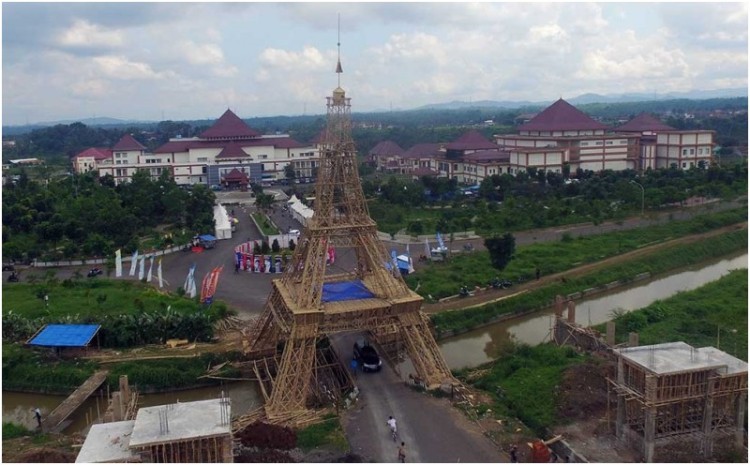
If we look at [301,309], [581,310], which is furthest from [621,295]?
[301,309]

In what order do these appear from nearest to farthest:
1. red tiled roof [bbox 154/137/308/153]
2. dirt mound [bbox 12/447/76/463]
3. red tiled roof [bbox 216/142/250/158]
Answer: dirt mound [bbox 12/447/76/463] → red tiled roof [bbox 216/142/250/158] → red tiled roof [bbox 154/137/308/153]

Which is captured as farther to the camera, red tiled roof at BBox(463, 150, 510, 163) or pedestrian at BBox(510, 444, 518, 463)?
red tiled roof at BBox(463, 150, 510, 163)

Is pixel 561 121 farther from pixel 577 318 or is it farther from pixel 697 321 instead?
pixel 697 321

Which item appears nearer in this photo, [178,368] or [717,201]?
[178,368]

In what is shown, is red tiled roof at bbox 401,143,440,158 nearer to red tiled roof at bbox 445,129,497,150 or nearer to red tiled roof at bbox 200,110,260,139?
red tiled roof at bbox 445,129,497,150

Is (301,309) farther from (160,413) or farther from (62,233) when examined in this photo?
(62,233)

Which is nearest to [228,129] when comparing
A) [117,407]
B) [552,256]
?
[552,256]

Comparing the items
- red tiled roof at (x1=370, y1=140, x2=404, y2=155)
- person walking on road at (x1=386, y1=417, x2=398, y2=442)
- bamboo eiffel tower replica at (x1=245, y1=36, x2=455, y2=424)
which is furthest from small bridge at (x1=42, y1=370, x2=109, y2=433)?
red tiled roof at (x1=370, y1=140, x2=404, y2=155)
